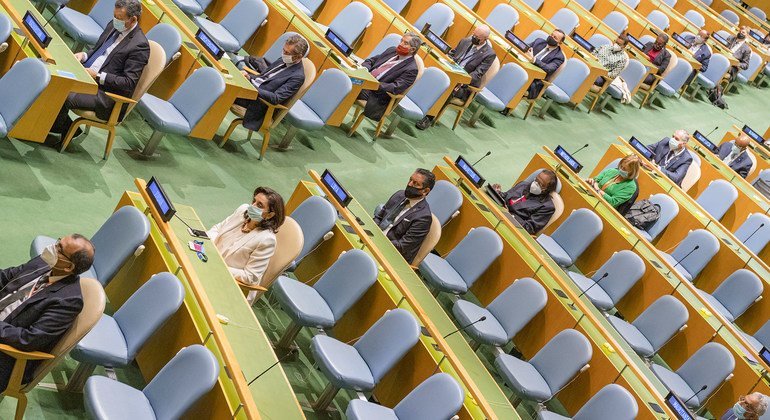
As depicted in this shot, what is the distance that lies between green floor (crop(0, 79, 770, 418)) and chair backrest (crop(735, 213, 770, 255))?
6.45 feet

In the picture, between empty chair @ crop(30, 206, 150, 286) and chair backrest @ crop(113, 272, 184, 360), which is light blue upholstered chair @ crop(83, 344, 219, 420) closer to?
chair backrest @ crop(113, 272, 184, 360)

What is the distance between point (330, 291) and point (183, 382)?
1.82 meters

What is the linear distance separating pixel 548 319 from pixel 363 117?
3174 mm

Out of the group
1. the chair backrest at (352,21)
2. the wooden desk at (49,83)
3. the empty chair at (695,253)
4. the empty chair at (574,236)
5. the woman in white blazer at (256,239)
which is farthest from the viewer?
the chair backrest at (352,21)

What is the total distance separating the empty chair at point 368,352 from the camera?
223 inches

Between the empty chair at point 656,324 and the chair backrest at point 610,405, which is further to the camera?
the empty chair at point 656,324

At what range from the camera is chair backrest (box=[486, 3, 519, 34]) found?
12.7 meters

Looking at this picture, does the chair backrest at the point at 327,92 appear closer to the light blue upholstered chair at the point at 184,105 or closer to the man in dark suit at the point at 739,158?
the light blue upholstered chair at the point at 184,105

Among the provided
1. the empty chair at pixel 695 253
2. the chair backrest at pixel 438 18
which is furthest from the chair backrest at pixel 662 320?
the chair backrest at pixel 438 18

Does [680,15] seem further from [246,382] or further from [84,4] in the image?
[246,382]

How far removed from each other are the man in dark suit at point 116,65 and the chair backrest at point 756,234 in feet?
21.3

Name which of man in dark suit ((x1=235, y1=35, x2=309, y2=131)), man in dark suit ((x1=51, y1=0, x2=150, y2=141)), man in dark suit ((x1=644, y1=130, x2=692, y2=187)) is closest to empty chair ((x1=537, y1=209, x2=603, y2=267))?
man in dark suit ((x1=644, y1=130, x2=692, y2=187))

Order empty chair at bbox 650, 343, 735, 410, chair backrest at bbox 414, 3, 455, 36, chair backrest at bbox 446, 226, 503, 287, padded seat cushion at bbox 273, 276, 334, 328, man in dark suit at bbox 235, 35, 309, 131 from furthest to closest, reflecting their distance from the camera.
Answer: chair backrest at bbox 414, 3, 455, 36 < man in dark suit at bbox 235, 35, 309, 131 < empty chair at bbox 650, 343, 735, 410 < chair backrest at bbox 446, 226, 503, 287 < padded seat cushion at bbox 273, 276, 334, 328

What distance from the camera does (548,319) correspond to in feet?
23.6
